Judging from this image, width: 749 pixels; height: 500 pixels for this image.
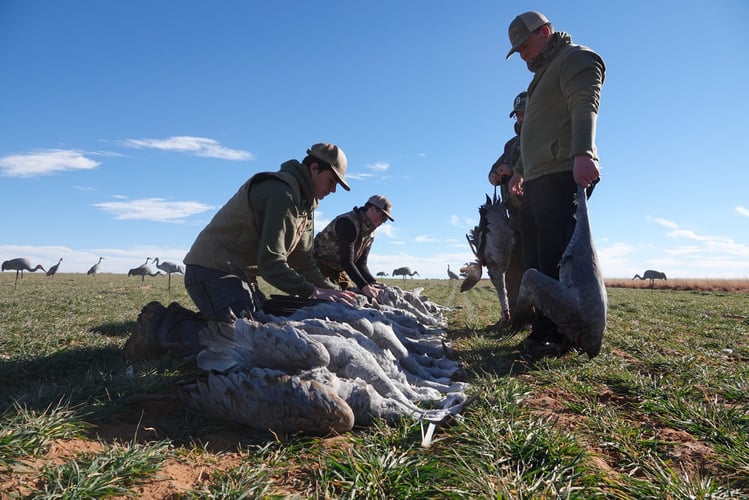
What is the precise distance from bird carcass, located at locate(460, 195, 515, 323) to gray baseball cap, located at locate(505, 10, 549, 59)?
2.56 m

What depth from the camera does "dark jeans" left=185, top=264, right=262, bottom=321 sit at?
476cm

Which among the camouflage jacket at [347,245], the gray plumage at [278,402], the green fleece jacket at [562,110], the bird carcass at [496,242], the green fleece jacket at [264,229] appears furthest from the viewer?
the camouflage jacket at [347,245]

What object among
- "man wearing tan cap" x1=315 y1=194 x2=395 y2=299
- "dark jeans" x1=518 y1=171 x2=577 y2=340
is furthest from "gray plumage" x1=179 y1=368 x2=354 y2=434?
"man wearing tan cap" x1=315 y1=194 x2=395 y2=299

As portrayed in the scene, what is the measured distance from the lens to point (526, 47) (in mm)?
4773

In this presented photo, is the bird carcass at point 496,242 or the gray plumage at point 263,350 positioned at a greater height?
the bird carcass at point 496,242

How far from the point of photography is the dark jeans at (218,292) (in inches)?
187

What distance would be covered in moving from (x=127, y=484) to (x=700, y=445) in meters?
2.92

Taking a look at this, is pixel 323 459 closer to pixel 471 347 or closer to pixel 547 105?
pixel 471 347

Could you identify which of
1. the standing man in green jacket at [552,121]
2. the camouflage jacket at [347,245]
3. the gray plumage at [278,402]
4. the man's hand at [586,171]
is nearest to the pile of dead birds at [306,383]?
the gray plumage at [278,402]

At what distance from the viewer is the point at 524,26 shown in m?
4.68

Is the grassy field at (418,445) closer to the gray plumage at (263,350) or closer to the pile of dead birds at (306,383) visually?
the pile of dead birds at (306,383)

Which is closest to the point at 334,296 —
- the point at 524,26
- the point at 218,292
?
the point at 218,292

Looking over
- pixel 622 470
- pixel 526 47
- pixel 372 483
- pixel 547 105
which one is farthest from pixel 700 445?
pixel 526 47

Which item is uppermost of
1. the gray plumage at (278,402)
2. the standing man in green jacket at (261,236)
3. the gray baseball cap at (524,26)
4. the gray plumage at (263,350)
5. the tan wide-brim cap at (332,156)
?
the gray baseball cap at (524,26)
